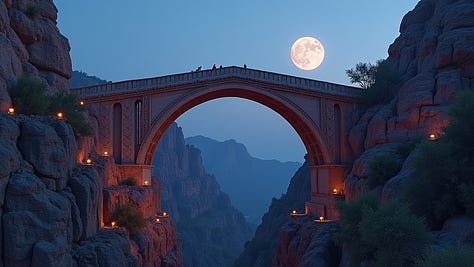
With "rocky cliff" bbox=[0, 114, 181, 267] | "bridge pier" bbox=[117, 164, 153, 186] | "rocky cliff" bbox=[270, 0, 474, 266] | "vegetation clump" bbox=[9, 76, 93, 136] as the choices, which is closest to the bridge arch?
"bridge pier" bbox=[117, 164, 153, 186]

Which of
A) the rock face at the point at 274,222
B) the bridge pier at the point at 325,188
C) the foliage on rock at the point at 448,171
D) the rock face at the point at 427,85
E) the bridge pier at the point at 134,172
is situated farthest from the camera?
the rock face at the point at 274,222

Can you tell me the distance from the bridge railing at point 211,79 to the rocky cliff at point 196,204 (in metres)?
53.5

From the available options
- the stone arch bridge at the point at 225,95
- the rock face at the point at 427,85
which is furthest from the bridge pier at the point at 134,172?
the rock face at the point at 427,85

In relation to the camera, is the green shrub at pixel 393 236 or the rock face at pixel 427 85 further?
the rock face at pixel 427 85

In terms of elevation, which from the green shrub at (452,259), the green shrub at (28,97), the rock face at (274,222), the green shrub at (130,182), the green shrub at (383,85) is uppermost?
the green shrub at (383,85)

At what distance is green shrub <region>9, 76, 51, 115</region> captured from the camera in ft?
66.0

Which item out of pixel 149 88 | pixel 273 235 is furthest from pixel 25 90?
pixel 273 235

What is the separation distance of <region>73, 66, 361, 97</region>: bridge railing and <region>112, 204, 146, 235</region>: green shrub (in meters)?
12.3

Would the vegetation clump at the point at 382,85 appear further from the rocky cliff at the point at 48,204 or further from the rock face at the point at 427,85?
the rocky cliff at the point at 48,204

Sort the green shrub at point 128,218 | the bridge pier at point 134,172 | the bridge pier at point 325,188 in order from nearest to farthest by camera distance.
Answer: the green shrub at point 128,218
the bridge pier at point 134,172
the bridge pier at point 325,188

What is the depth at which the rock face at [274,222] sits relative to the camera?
192ft

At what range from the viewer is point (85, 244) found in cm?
1844

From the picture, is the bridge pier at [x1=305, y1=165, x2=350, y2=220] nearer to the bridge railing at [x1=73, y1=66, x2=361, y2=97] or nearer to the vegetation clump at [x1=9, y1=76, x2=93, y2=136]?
the bridge railing at [x1=73, y1=66, x2=361, y2=97]

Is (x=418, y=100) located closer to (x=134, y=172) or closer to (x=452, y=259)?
(x=134, y=172)
